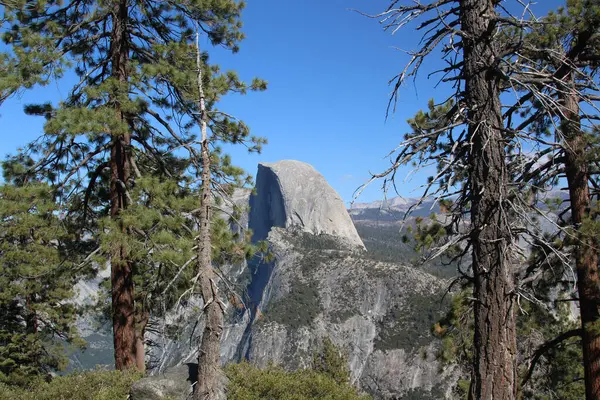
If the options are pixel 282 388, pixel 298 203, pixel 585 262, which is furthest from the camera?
pixel 298 203

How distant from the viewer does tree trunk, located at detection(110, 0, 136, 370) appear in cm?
821

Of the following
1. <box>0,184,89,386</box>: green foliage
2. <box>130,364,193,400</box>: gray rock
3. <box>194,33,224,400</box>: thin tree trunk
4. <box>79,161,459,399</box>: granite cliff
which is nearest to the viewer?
<box>194,33,224,400</box>: thin tree trunk

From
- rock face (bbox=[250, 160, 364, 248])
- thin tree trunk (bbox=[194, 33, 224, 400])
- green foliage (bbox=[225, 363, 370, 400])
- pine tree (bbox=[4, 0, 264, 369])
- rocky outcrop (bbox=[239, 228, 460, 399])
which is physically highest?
rock face (bbox=[250, 160, 364, 248])

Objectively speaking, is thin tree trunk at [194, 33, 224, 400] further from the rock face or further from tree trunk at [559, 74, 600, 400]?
the rock face

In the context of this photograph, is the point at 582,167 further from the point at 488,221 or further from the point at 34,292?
the point at 34,292

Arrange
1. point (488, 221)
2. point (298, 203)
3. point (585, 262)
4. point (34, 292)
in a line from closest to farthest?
1. point (488, 221)
2. point (585, 262)
3. point (34, 292)
4. point (298, 203)

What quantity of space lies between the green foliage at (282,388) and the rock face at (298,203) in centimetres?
13412

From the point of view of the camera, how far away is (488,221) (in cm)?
361

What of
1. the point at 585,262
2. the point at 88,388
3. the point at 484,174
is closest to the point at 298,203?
the point at 88,388

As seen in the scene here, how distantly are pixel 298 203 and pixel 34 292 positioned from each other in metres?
143

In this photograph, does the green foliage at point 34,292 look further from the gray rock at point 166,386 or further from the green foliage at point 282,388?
the green foliage at point 282,388

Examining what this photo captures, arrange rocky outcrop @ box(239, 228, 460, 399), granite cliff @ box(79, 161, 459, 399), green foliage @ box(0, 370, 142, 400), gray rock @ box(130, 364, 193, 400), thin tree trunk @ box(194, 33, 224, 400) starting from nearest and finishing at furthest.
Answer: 1. thin tree trunk @ box(194, 33, 224, 400)
2. gray rock @ box(130, 364, 193, 400)
3. green foliage @ box(0, 370, 142, 400)
4. granite cliff @ box(79, 161, 459, 399)
5. rocky outcrop @ box(239, 228, 460, 399)

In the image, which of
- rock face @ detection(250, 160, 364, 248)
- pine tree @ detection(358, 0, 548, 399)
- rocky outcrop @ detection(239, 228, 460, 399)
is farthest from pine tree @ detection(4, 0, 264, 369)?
rock face @ detection(250, 160, 364, 248)

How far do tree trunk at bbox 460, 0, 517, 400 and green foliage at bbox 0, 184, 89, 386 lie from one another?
732cm
